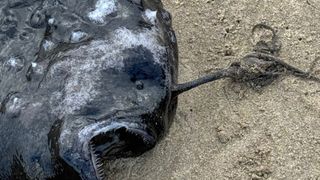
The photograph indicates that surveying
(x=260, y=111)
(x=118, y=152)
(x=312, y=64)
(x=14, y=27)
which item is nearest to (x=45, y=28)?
(x=14, y=27)

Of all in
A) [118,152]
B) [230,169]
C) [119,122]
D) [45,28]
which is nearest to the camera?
[119,122]

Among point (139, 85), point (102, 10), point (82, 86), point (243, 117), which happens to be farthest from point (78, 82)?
point (243, 117)

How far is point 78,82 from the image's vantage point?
289 centimetres

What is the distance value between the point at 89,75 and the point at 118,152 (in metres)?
0.35

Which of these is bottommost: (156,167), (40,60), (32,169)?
(156,167)

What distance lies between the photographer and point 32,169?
2.87m

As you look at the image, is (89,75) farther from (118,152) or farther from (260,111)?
(260,111)

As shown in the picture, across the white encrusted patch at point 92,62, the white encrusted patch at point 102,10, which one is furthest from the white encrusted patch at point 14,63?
the white encrusted patch at point 102,10

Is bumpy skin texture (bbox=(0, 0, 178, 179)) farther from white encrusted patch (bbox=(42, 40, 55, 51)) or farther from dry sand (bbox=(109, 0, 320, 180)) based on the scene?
dry sand (bbox=(109, 0, 320, 180))

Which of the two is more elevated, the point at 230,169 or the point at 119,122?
the point at 119,122

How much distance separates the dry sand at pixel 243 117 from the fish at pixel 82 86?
1.30 feet

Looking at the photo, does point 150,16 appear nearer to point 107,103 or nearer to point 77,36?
point 77,36

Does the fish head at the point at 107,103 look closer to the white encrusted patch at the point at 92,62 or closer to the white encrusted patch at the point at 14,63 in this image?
the white encrusted patch at the point at 92,62

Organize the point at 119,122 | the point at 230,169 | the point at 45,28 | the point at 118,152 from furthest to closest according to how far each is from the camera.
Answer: the point at 230,169, the point at 45,28, the point at 118,152, the point at 119,122
